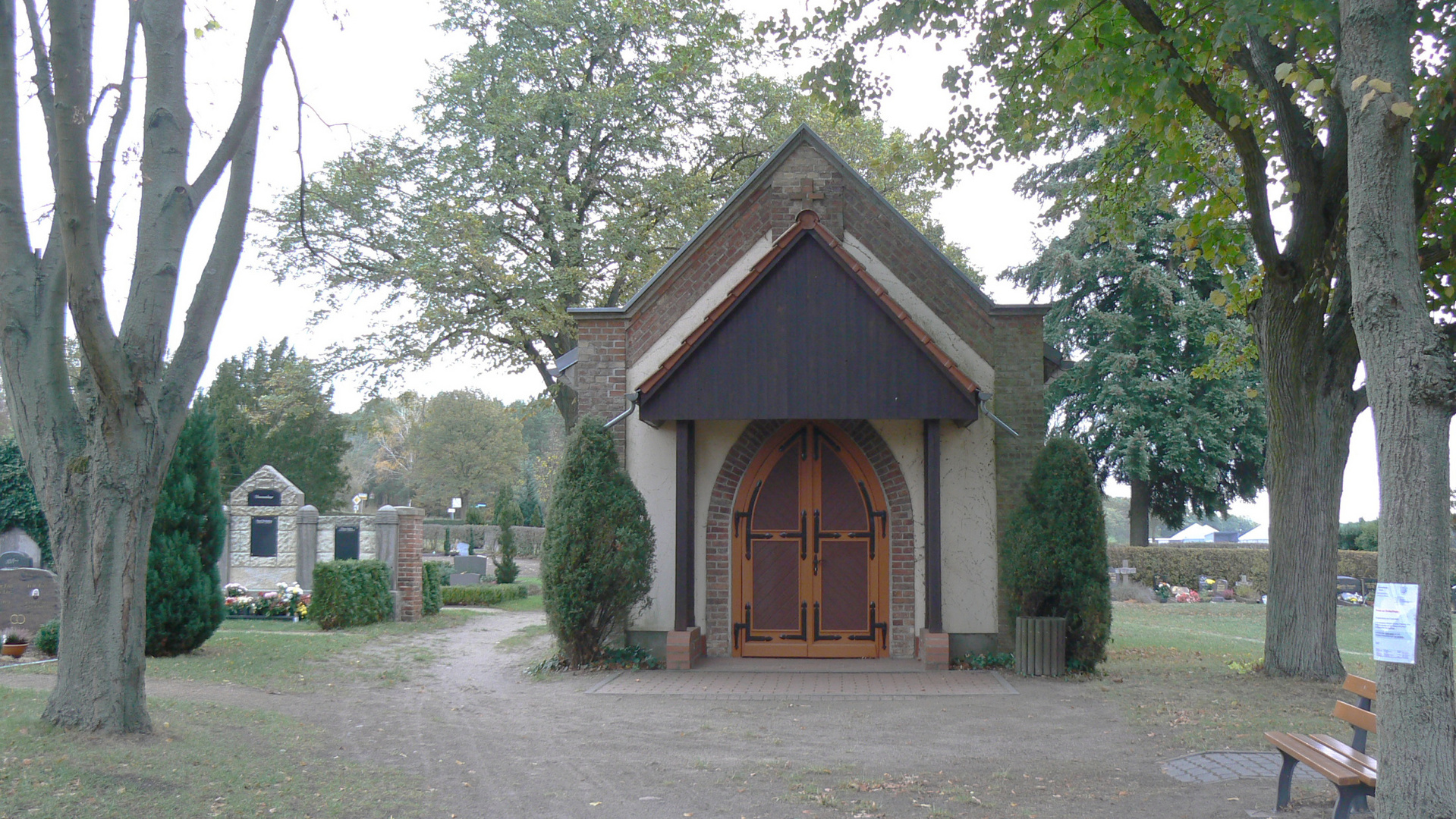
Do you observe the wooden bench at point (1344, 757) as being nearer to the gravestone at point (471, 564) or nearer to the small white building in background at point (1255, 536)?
the gravestone at point (471, 564)

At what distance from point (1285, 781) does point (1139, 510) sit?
28727 millimetres

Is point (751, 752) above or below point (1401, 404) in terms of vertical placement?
below

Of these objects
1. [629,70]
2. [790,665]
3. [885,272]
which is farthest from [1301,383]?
[629,70]

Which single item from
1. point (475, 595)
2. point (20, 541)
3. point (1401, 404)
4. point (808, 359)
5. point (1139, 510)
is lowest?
point (475, 595)

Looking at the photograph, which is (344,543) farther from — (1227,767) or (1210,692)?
(1227,767)

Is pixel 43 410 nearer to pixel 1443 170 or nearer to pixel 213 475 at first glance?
pixel 213 475

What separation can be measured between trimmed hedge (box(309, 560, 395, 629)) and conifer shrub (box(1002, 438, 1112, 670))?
1108 cm

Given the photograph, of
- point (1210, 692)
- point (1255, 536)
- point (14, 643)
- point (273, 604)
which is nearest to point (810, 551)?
point (1210, 692)

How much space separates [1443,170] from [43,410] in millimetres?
12197

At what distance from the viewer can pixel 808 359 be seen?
11.5 meters

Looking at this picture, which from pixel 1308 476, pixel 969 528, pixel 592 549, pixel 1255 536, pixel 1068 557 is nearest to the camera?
pixel 1308 476

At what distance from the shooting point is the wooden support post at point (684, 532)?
38.8 feet

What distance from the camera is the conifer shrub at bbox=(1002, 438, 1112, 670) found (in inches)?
436

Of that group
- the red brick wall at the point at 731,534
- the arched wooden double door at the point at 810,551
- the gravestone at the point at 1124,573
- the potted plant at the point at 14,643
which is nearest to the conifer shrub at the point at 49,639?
the potted plant at the point at 14,643
